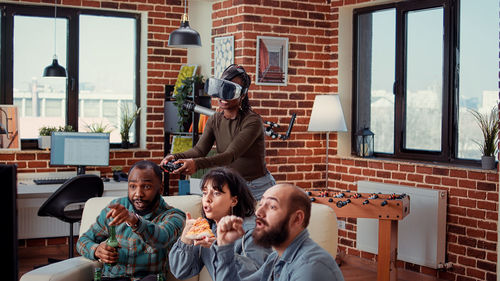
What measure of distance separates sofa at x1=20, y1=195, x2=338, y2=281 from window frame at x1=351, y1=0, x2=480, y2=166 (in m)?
2.33

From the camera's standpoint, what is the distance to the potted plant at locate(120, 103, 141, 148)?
6856 millimetres

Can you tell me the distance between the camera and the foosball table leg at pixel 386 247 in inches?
195

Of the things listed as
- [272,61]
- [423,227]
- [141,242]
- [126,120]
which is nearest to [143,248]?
[141,242]

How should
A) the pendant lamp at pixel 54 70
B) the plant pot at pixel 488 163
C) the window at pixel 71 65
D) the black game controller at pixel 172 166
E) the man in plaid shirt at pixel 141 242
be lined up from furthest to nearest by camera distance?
the window at pixel 71 65 → the pendant lamp at pixel 54 70 → the plant pot at pixel 488 163 → the black game controller at pixel 172 166 → the man in plaid shirt at pixel 141 242

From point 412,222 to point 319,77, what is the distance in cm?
166

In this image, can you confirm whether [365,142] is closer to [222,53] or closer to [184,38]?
[222,53]

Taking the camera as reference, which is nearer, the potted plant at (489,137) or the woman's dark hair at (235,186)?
the woman's dark hair at (235,186)

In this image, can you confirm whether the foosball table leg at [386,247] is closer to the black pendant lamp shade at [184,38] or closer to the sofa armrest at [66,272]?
the black pendant lamp shade at [184,38]

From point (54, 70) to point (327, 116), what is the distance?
2518mm

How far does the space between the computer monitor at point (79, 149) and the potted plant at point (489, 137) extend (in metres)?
3.20

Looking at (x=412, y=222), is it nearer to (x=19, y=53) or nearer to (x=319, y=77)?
(x=319, y=77)

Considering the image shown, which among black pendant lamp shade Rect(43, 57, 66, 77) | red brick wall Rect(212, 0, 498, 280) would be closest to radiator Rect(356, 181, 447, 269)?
red brick wall Rect(212, 0, 498, 280)

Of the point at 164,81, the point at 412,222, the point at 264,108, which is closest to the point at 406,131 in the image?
the point at 412,222

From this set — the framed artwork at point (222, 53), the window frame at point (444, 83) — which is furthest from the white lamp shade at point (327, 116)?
the framed artwork at point (222, 53)
